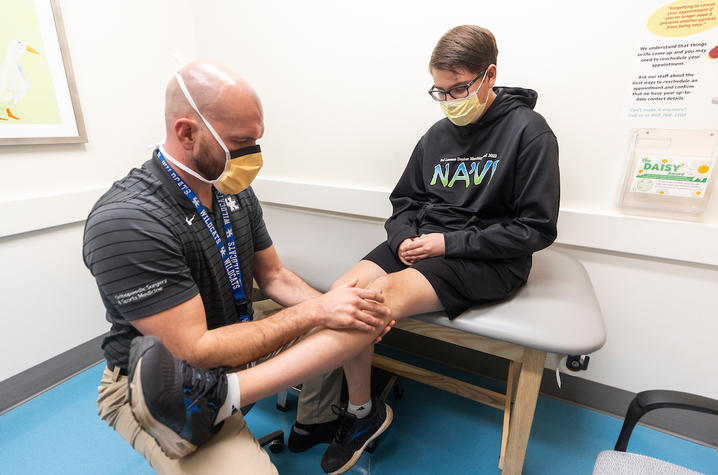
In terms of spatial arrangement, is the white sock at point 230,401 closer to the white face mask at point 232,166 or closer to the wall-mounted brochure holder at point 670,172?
the white face mask at point 232,166

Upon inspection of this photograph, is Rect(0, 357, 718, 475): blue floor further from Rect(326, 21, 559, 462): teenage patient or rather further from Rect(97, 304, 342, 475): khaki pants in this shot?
Rect(97, 304, 342, 475): khaki pants

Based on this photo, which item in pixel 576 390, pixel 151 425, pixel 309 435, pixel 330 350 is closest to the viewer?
pixel 151 425

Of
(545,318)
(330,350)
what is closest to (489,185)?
(545,318)

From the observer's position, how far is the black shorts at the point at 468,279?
4.03 feet

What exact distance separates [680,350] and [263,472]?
176 cm

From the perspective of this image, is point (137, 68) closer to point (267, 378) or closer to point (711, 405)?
point (267, 378)

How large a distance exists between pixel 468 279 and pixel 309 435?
3.11 feet

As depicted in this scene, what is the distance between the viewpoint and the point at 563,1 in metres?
1.39

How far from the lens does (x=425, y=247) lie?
1.35 m

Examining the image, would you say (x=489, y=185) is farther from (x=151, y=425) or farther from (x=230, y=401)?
(x=151, y=425)

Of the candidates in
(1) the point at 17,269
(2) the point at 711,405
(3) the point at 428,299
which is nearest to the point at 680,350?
(2) the point at 711,405

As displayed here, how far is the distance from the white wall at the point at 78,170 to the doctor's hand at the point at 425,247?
1.70 meters

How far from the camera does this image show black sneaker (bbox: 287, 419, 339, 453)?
59.2 inches

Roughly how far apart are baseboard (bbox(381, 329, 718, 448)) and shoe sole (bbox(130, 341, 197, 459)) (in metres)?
1.45
